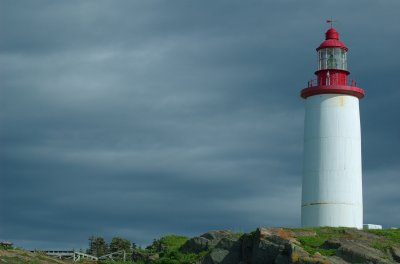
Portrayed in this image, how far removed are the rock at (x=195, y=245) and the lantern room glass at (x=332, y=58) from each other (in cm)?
1240

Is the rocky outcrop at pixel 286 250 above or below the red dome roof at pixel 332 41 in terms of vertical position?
below

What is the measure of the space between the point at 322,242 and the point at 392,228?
5846mm

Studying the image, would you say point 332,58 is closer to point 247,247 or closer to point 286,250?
point 247,247

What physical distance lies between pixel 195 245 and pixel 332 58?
13673mm

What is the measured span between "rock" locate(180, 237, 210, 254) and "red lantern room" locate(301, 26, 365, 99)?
10.5 meters

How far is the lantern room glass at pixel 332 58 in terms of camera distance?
4941 cm

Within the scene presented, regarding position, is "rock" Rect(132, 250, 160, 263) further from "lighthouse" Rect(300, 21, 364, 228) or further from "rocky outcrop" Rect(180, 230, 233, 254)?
"lighthouse" Rect(300, 21, 364, 228)

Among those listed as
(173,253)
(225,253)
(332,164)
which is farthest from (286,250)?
(332,164)

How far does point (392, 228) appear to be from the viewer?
144ft

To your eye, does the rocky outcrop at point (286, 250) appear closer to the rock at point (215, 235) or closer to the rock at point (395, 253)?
the rock at point (395, 253)

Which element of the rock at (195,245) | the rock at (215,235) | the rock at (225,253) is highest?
the rock at (215,235)

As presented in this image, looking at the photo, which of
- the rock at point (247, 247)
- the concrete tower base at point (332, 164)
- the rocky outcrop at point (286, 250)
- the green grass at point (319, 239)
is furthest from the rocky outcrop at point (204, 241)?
A: the concrete tower base at point (332, 164)

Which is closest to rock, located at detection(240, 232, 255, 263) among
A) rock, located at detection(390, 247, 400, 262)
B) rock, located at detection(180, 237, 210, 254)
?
rock, located at detection(180, 237, 210, 254)

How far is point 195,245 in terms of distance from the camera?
146 ft
